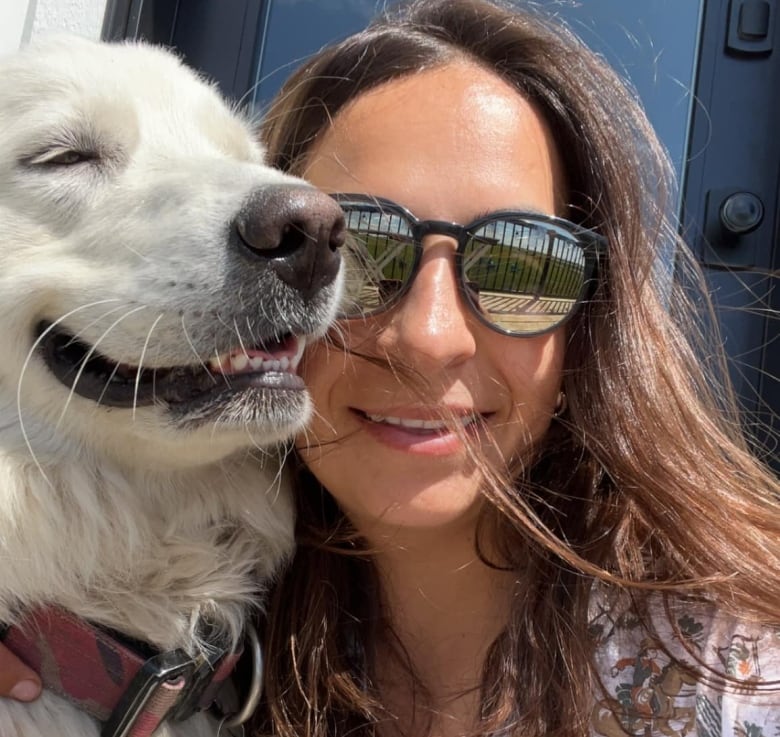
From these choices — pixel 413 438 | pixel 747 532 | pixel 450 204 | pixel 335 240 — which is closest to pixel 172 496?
pixel 413 438

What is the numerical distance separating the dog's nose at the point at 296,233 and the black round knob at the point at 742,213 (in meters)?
1.70

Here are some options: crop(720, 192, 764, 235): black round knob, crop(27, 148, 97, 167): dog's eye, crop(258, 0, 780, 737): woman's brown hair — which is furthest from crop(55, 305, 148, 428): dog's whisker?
crop(720, 192, 764, 235): black round knob

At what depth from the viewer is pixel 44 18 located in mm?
2498

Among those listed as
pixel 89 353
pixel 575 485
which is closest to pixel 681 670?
pixel 575 485

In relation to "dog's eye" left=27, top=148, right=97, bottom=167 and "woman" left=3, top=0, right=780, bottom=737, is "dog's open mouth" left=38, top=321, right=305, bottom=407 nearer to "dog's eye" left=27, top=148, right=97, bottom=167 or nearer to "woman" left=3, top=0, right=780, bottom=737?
"woman" left=3, top=0, right=780, bottom=737

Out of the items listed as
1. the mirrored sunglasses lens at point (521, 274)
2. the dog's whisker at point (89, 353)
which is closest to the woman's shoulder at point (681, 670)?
the mirrored sunglasses lens at point (521, 274)

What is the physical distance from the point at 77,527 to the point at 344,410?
0.47 meters

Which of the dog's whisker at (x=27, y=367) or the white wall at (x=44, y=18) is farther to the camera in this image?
the white wall at (x=44, y=18)

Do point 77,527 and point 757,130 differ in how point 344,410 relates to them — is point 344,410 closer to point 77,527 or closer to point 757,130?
point 77,527

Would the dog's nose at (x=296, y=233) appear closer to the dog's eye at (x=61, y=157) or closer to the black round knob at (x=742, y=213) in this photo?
the dog's eye at (x=61, y=157)

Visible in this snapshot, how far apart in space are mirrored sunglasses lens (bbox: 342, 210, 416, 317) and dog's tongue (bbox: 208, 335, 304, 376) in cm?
11

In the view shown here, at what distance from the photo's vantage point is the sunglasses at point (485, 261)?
1312 millimetres

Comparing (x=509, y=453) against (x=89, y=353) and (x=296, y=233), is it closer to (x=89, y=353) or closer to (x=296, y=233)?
(x=296, y=233)

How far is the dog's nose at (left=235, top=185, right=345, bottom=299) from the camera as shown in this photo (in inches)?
44.9
